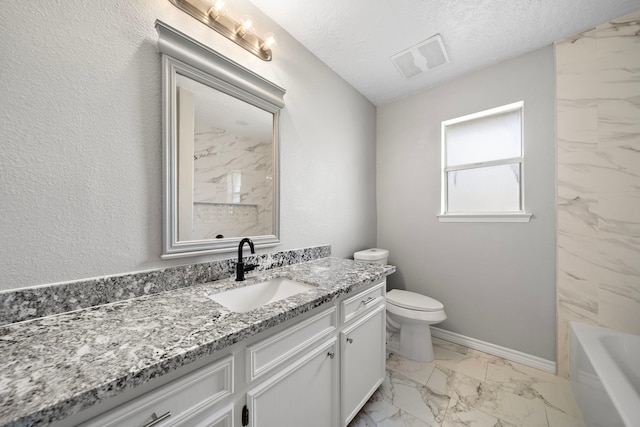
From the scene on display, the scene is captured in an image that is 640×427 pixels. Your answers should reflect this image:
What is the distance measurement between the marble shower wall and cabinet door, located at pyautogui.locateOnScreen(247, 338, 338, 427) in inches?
71.0

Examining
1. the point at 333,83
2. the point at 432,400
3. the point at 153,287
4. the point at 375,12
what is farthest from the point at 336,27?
the point at 432,400

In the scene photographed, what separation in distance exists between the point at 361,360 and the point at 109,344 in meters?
1.16

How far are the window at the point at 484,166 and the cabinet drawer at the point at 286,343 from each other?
1666mm

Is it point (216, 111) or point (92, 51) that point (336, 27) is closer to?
point (216, 111)

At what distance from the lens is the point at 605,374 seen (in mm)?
1070

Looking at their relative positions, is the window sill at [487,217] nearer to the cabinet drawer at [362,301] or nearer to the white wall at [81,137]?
the cabinet drawer at [362,301]

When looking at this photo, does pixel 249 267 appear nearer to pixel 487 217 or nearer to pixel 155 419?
pixel 155 419

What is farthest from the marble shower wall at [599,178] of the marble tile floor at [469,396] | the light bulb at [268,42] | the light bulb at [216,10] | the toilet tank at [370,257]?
the light bulb at [216,10]

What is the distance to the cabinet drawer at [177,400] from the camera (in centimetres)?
48

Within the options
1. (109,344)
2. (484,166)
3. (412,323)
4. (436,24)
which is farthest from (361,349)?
(436,24)

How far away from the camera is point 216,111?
1.18 m

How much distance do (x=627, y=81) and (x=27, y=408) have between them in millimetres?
2968

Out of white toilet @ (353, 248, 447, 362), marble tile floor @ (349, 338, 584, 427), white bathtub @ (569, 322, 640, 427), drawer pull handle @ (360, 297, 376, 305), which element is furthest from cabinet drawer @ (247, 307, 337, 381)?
white bathtub @ (569, 322, 640, 427)

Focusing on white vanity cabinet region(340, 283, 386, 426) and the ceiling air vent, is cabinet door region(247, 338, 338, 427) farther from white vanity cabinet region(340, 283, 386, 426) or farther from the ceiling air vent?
the ceiling air vent
